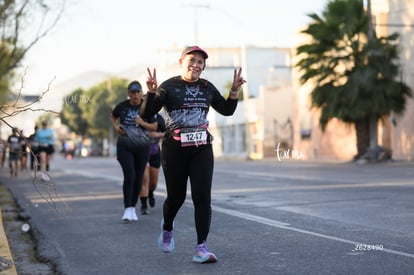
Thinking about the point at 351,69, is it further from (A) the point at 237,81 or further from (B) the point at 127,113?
(A) the point at 237,81

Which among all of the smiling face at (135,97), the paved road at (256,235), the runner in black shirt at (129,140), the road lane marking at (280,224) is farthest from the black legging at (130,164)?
the road lane marking at (280,224)

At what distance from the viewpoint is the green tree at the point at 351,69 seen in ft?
108

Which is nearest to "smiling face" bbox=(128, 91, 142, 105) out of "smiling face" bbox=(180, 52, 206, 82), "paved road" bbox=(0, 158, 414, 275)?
"paved road" bbox=(0, 158, 414, 275)

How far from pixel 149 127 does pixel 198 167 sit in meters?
1.47

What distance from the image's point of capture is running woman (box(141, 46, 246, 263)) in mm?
6914

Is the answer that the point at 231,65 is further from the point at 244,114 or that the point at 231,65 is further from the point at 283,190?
the point at 283,190

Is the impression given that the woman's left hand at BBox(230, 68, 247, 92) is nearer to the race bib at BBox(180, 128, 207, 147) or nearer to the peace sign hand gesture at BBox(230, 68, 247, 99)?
the peace sign hand gesture at BBox(230, 68, 247, 99)

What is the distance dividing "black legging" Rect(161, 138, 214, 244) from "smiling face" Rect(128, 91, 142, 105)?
359 centimetres

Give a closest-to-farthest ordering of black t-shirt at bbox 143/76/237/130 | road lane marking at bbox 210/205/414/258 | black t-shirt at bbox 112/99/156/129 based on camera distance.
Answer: black t-shirt at bbox 143/76/237/130
road lane marking at bbox 210/205/414/258
black t-shirt at bbox 112/99/156/129

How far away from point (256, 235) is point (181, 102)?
2.27 metres

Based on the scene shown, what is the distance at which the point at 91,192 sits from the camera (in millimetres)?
17734

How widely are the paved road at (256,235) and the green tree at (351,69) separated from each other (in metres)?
18.4

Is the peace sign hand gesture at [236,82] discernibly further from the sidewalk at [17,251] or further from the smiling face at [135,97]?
the smiling face at [135,97]

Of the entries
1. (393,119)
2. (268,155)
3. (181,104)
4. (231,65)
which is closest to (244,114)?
(268,155)
